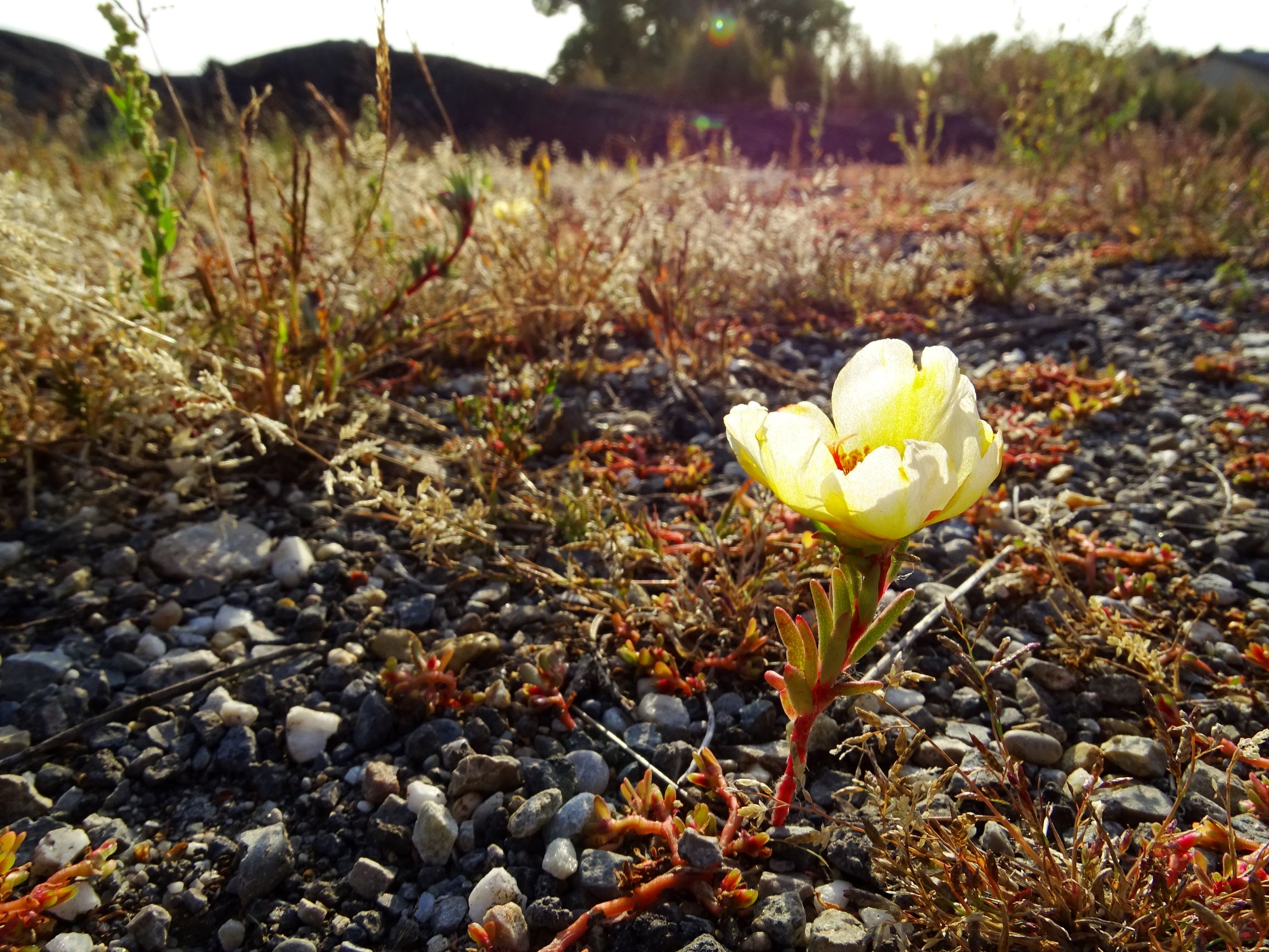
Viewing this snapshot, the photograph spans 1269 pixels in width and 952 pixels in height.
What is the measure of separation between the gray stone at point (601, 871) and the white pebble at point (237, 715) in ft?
2.65

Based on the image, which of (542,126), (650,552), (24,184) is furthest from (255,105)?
(542,126)

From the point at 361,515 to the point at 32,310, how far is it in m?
1.22

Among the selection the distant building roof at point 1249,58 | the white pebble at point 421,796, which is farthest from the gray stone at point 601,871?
the distant building roof at point 1249,58

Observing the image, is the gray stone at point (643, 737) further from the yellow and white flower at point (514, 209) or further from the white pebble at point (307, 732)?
the yellow and white flower at point (514, 209)

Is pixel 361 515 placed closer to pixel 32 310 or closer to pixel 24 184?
pixel 32 310

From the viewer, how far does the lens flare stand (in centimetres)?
1819

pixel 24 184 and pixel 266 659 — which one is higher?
pixel 24 184

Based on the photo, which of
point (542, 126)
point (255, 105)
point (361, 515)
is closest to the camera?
point (255, 105)

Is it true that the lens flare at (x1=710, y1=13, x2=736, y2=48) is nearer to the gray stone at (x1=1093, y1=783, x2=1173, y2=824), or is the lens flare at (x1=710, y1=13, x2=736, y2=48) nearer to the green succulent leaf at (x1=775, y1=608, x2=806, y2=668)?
the gray stone at (x1=1093, y1=783, x2=1173, y2=824)

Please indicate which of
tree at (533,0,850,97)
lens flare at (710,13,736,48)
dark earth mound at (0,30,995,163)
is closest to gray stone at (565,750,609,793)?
dark earth mound at (0,30,995,163)

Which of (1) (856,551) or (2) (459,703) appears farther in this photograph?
(2) (459,703)

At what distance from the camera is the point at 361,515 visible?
2373 mm

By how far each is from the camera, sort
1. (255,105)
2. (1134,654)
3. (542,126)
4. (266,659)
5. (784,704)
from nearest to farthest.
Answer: (784,704), (1134,654), (266,659), (255,105), (542,126)

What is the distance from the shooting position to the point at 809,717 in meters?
1.27
